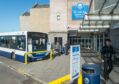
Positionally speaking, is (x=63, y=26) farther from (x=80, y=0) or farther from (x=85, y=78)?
(x=85, y=78)

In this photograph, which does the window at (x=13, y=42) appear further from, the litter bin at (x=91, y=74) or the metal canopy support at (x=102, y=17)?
the litter bin at (x=91, y=74)

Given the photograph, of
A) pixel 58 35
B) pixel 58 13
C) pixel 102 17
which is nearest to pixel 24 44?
pixel 102 17

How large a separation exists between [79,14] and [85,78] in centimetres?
3549

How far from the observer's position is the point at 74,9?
4394 cm

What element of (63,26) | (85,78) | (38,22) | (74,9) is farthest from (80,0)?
(85,78)

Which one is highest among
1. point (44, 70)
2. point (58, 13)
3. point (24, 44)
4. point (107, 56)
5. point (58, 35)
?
point (58, 13)

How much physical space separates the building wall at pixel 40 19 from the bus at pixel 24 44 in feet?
87.0

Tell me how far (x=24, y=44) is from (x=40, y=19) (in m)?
31.9

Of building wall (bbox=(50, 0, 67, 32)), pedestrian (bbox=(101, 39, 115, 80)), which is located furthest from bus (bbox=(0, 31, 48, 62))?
building wall (bbox=(50, 0, 67, 32))

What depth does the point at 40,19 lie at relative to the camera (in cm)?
5309

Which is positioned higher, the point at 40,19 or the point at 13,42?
the point at 40,19

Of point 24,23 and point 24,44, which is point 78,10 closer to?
point 24,23

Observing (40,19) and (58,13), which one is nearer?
(58,13)

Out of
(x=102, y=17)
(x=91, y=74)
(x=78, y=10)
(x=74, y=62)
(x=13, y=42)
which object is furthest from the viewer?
(x=78, y=10)
